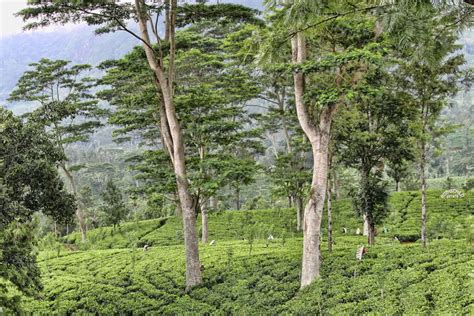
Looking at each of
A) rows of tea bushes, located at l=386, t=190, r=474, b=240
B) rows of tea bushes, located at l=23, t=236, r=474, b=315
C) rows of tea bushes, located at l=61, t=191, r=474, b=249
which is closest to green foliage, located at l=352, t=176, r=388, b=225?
rows of tea bushes, located at l=23, t=236, r=474, b=315

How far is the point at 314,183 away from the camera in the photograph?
10219 mm

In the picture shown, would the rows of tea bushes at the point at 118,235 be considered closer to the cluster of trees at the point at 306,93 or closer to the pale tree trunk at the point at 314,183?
the cluster of trees at the point at 306,93

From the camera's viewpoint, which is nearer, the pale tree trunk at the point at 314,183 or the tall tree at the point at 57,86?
the pale tree trunk at the point at 314,183

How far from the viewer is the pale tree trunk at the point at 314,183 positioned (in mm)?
Result: 9914

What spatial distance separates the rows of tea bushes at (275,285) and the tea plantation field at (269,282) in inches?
0.9

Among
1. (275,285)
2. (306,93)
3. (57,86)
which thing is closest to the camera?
(306,93)

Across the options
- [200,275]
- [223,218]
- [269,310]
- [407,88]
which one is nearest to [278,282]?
[269,310]

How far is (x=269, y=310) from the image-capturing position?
898 cm

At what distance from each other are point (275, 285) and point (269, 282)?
251 millimetres

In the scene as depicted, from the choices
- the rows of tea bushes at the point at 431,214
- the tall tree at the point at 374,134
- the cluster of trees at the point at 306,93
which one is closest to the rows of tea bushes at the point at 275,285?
the cluster of trees at the point at 306,93

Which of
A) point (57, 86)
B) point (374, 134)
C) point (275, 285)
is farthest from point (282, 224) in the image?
point (57, 86)

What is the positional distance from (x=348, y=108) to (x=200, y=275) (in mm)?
7199

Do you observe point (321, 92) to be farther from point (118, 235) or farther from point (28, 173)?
point (118, 235)

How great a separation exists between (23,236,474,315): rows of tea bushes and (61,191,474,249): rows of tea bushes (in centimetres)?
672
